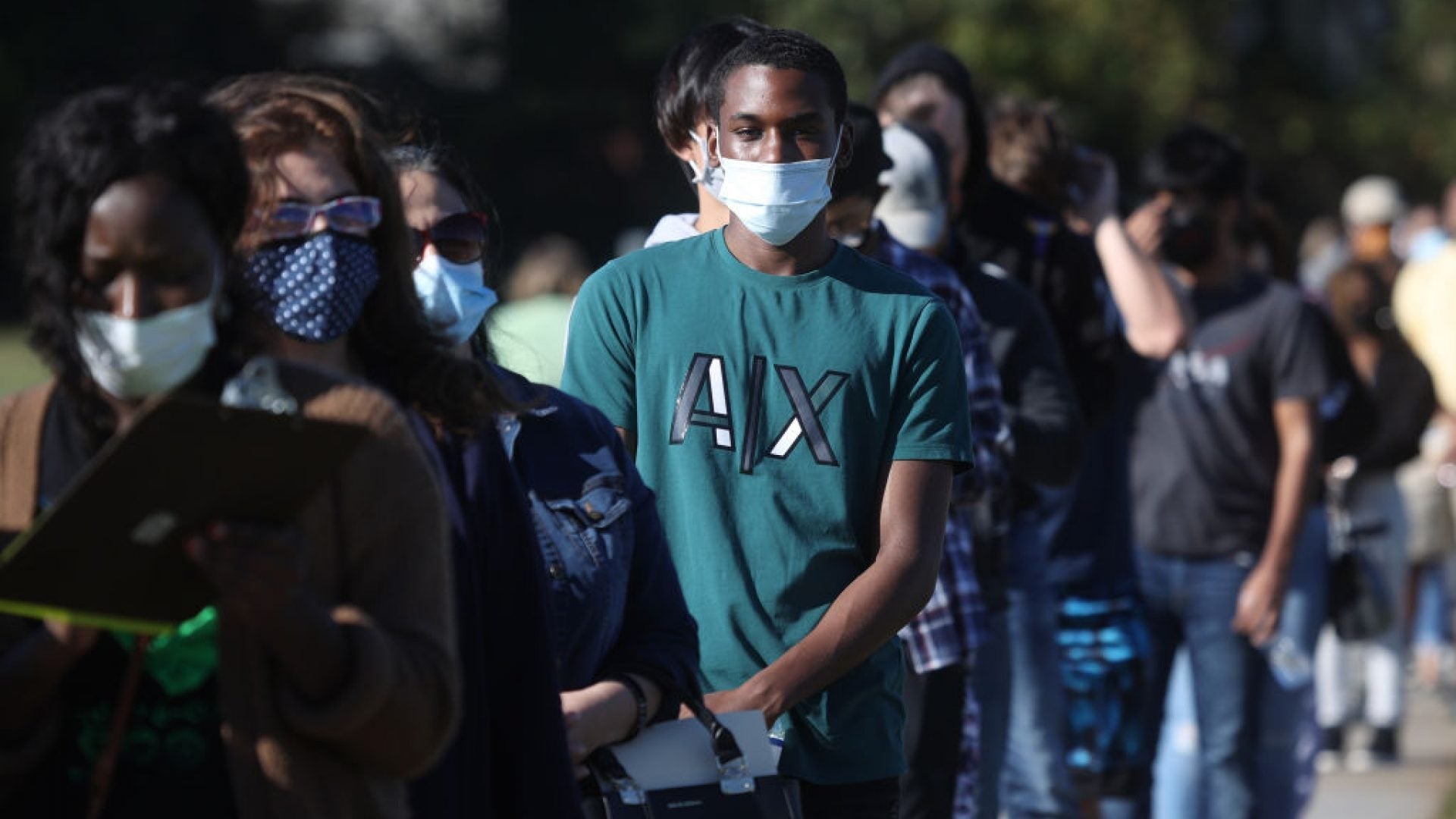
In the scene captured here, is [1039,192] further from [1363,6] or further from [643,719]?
[1363,6]

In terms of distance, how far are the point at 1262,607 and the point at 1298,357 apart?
0.76 metres

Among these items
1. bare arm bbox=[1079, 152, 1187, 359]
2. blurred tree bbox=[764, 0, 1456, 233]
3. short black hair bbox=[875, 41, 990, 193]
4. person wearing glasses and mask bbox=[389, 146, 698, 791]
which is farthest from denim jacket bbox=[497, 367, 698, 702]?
blurred tree bbox=[764, 0, 1456, 233]

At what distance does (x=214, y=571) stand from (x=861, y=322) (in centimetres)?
180

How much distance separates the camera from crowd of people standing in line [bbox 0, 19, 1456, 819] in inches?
90.4

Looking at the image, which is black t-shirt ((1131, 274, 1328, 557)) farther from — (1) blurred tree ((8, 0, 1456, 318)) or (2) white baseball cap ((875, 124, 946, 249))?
(1) blurred tree ((8, 0, 1456, 318))

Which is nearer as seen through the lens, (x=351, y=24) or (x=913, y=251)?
(x=913, y=251)

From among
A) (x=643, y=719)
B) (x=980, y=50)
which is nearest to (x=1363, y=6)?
Result: (x=980, y=50)

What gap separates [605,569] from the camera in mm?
3236

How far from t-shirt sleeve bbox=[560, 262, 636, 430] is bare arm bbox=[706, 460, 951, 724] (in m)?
0.48

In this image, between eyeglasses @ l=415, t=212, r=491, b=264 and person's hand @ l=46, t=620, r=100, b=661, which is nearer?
person's hand @ l=46, t=620, r=100, b=661

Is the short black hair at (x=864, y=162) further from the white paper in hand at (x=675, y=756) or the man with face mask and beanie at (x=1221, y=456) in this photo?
the man with face mask and beanie at (x=1221, y=456)

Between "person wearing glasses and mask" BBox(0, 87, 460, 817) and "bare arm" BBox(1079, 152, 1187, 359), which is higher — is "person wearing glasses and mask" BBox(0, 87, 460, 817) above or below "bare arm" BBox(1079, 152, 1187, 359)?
above

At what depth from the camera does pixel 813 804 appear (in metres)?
3.85

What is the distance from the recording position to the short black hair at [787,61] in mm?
3902
